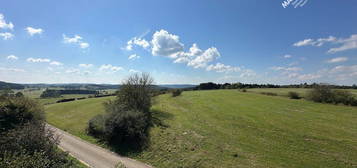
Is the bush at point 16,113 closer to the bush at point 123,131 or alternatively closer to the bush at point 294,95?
the bush at point 123,131

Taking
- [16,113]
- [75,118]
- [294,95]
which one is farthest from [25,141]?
[294,95]

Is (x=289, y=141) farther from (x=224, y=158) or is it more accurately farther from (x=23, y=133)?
(x=23, y=133)

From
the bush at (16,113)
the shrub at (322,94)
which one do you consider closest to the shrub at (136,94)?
the bush at (16,113)

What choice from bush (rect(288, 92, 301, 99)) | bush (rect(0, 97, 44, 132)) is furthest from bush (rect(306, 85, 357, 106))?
bush (rect(0, 97, 44, 132))

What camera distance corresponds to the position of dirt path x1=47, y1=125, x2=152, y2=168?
17044mm

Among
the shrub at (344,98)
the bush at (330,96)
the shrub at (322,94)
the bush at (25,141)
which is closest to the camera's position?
the bush at (25,141)

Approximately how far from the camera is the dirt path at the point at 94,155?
1704cm

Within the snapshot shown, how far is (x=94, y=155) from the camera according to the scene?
19266mm

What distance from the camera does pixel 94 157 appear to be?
18.7m

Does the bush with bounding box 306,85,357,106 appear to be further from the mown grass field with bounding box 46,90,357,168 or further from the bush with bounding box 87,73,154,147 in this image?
the bush with bounding box 87,73,154,147

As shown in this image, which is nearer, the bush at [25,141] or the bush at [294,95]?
the bush at [25,141]

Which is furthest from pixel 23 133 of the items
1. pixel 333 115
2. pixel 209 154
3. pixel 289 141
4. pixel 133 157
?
pixel 333 115

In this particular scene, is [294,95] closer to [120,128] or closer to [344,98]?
[344,98]

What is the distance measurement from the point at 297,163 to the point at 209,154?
Result: 7432 millimetres
